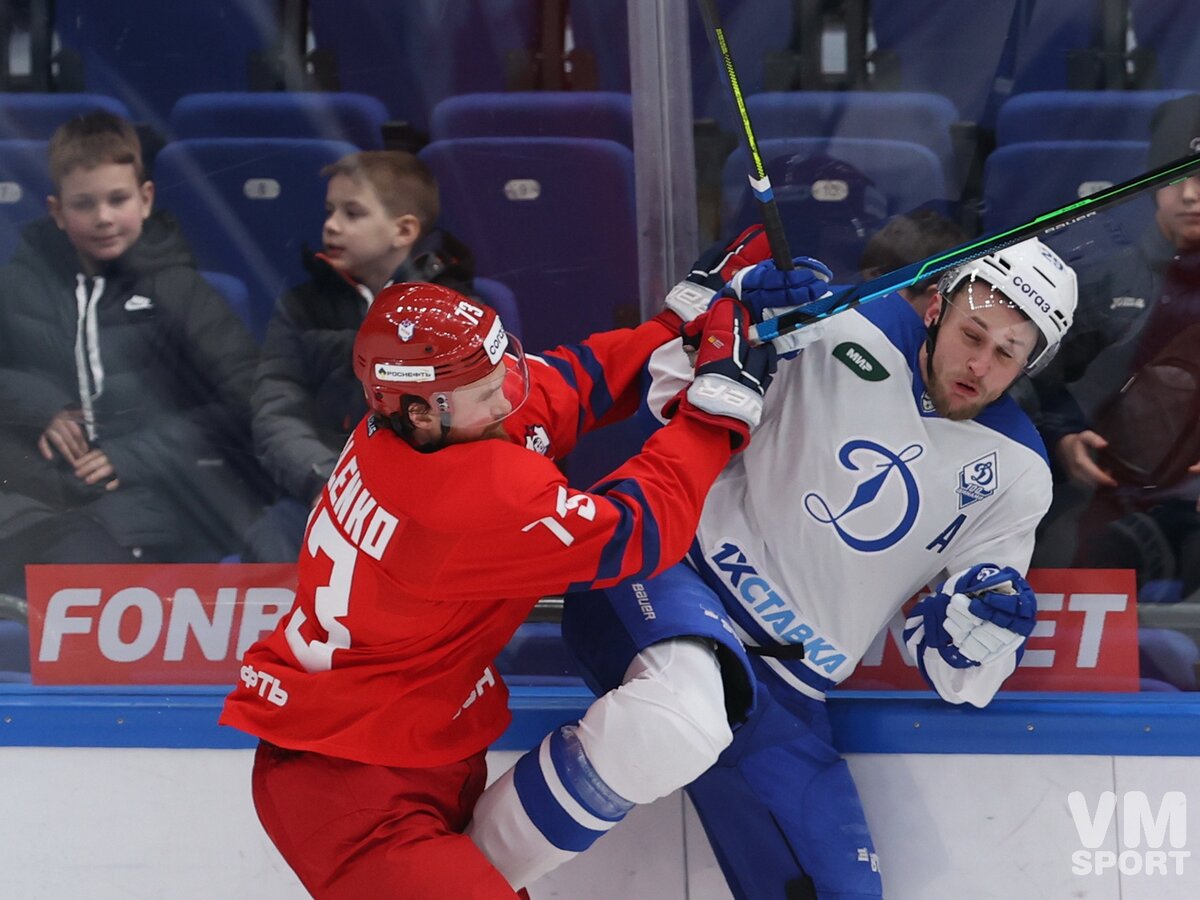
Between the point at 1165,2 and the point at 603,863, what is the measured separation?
1.63 m

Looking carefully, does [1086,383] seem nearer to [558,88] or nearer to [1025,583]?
[1025,583]

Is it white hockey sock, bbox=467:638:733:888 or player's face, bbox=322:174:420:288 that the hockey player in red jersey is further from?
player's face, bbox=322:174:420:288

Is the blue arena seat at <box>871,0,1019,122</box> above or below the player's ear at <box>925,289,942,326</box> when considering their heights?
above

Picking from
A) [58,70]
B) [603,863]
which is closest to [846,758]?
[603,863]

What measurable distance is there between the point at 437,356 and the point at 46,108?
111cm

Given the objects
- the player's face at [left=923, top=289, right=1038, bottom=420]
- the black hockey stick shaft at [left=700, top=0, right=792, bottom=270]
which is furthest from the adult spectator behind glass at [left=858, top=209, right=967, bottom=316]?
the black hockey stick shaft at [left=700, top=0, right=792, bottom=270]

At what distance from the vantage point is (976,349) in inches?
88.0

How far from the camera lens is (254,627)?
272 cm

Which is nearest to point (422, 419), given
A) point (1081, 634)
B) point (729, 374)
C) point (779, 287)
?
point (729, 374)

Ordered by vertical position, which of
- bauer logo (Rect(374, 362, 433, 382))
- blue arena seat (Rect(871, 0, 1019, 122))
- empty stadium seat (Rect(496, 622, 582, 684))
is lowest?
empty stadium seat (Rect(496, 622, 582, 684))

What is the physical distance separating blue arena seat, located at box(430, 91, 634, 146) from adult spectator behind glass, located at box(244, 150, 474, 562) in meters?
0.10

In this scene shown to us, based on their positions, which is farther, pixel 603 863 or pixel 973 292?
pixel 603 863

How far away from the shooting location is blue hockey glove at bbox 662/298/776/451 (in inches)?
82.7

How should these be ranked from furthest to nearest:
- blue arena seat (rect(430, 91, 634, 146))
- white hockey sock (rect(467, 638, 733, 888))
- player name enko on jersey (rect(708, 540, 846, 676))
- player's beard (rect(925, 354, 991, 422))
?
blue arena seat (rect(430, 91, 634, 146)) < player name enko on jersey (rect(708, 540, 846, 676)) < player's beard (rect(925, 354, 991, 422)) < white hockey sock (rect(467, 638, 733, 888))
